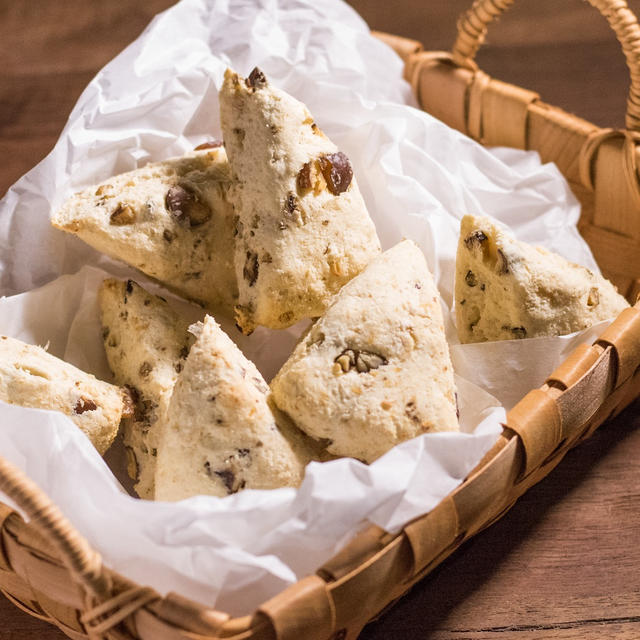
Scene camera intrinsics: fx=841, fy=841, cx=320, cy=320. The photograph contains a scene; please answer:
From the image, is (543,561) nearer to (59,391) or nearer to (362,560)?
(362,560)

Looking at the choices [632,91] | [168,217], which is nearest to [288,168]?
[168,217]

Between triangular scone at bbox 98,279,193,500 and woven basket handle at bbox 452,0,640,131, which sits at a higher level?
woven basket handle at bbox 452,0,640,131

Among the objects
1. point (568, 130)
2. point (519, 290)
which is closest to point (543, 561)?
point (519, 290)

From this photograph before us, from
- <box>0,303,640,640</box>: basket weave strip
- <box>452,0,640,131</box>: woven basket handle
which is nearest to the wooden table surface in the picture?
<box>0,303,640,640</box>: basket weave strip

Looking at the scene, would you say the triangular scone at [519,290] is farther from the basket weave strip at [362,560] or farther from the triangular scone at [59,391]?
the triangular scone at [59,391]

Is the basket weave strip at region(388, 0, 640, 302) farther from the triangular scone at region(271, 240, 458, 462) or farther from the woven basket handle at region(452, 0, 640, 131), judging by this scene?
the triangular scone at region(271, 240, 458, 462)

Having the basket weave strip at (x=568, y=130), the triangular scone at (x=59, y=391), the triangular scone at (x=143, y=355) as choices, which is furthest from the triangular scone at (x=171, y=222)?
the basket weave strip at (x=568, y=130)
